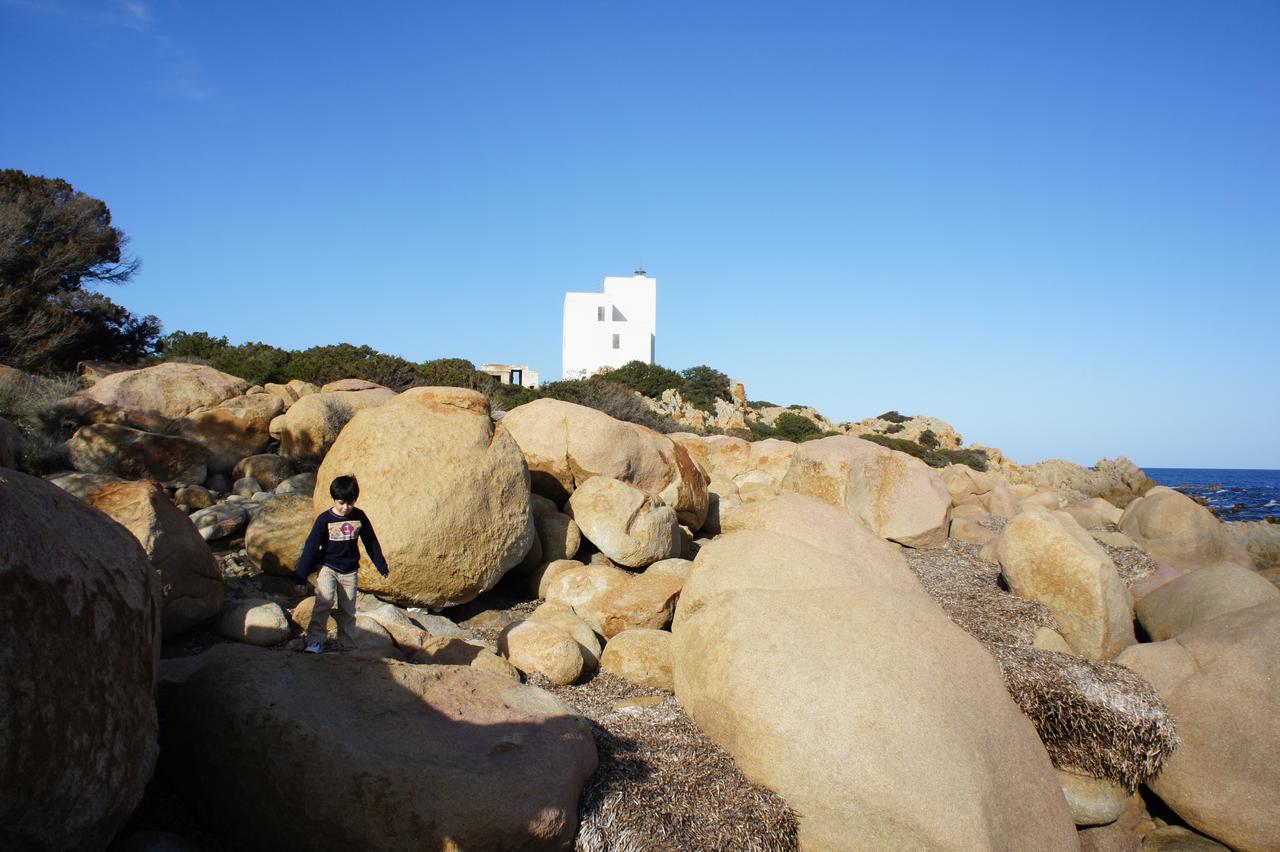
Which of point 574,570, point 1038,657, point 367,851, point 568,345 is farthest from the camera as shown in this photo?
point 568,345

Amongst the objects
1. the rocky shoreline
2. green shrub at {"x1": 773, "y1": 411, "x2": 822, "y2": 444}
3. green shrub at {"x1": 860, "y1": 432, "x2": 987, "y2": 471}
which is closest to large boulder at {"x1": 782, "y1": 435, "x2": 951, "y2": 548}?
the rocky shoreline

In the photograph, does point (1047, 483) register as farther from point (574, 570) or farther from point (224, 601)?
point (224, 601)

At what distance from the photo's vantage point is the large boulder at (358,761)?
12.7ft

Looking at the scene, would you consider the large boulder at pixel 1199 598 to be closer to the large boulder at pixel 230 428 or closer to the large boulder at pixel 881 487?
the large boulder at pixel 881 487

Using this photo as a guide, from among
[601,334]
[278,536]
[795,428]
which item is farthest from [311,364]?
[601,334]

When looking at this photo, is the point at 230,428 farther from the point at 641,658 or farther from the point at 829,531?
the point at 829,531

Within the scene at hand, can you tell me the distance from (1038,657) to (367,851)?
6.20 m

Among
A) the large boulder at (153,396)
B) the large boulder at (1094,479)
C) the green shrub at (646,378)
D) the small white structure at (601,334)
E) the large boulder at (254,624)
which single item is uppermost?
the small white structure at (601,334)

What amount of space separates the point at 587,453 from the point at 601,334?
116 ft

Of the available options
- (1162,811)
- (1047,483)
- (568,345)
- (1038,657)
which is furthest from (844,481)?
(568,345)

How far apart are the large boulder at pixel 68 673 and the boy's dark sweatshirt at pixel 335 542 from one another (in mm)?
2280

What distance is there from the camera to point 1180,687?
273 inches

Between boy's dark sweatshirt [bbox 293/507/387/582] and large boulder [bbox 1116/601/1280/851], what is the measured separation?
22.9 feet

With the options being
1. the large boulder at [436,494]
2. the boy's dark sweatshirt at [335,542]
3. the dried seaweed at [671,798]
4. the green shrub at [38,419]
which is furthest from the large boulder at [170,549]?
the dried seaweed at [671,798]
